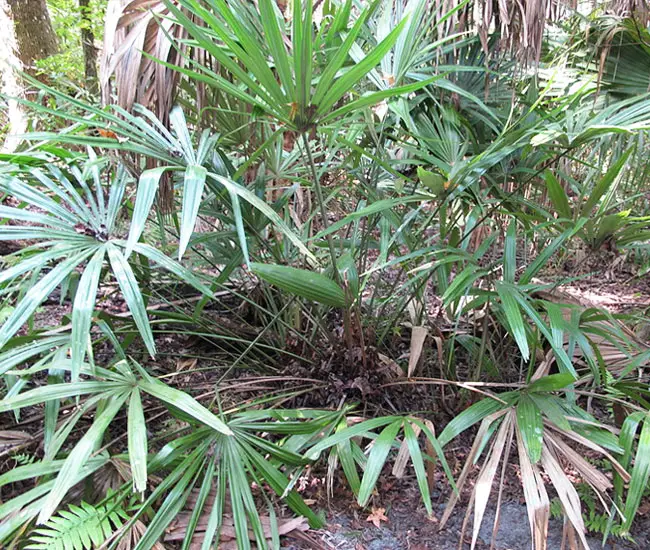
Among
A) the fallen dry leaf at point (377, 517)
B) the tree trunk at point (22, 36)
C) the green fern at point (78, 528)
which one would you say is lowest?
the fallen dry leaf at point (377, 517)

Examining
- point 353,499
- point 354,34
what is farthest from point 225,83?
point 353,499

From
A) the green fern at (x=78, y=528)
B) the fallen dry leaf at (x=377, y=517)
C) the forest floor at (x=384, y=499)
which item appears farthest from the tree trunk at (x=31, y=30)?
the fallen dry leaf at (x=377, y=517)

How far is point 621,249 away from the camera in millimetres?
1330

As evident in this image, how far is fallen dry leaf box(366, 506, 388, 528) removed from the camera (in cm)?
126

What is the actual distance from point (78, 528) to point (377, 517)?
0.73m

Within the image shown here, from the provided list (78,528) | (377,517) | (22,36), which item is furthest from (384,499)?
(22,36)

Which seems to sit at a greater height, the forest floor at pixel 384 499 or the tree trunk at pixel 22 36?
the tree trunk at pixel 22 36

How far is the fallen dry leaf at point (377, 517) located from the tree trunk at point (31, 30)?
12.8ft

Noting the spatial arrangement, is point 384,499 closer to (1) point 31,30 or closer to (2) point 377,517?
(2) point 377,517

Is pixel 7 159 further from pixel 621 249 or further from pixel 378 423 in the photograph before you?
pixel 621 249

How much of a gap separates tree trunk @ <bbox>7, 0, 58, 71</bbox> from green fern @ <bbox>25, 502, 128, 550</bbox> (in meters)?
3.62

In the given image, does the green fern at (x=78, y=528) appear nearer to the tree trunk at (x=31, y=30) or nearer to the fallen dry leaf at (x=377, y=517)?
the fallen dry leaf at (x=377, y=517)

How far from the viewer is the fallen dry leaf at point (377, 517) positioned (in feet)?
4.14

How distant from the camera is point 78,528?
1019 mm
